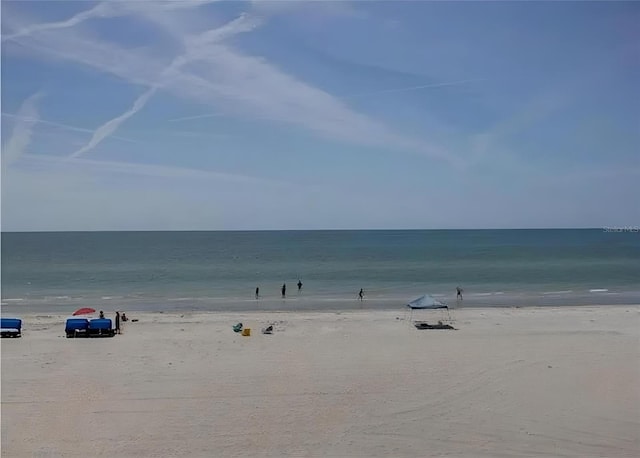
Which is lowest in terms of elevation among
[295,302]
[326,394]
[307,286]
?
[326,394]

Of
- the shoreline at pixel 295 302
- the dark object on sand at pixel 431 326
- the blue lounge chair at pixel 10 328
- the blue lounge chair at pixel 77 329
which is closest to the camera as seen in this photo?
the blue lounge chair at pixel 77 329

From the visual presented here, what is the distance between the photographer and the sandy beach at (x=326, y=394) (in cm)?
1142

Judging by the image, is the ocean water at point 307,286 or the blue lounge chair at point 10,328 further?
the ocean water at point 307,286

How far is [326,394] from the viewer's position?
14.5 m

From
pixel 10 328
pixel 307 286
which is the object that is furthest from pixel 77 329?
pixel 307 286

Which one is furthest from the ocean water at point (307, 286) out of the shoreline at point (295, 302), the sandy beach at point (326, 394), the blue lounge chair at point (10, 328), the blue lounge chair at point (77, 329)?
the sandy beach at point (326, 394)

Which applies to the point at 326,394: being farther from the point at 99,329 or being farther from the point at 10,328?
the point at 10,328

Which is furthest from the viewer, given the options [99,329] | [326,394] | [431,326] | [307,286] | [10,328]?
[307,286]

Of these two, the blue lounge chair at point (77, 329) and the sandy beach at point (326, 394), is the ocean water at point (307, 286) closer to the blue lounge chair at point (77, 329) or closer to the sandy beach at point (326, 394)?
the blue lounge chair at point (77, 329)

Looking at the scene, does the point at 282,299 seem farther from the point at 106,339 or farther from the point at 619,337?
the point at 619,337

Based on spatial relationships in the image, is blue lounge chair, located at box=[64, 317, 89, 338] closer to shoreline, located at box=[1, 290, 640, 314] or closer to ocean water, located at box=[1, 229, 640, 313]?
shoreline, located at box=[1, 290, 640, 314]

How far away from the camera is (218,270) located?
73188mm

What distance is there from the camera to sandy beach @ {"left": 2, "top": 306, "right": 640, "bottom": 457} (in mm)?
11422

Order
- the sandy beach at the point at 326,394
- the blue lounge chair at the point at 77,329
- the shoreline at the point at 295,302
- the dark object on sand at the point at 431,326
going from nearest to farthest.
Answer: the sandy beach at the point at 326,394 < the blue lounge chair at the point at 77,329 < the dark object on sand at the point at 431,326 < the shoreline at the point at 295,302
